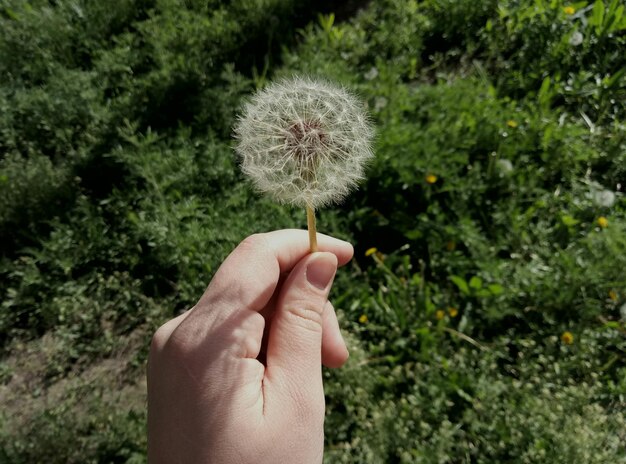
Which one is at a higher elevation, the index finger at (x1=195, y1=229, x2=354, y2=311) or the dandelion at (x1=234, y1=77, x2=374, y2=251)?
the dandelion at (x1=234, y1=77, x2=374, y2=251)

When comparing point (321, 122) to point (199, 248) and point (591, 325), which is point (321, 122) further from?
point (591, 325)

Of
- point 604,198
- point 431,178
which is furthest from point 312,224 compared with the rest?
point 604,198

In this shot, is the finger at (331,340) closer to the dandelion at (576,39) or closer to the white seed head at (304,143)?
the white seed head at (304,143)

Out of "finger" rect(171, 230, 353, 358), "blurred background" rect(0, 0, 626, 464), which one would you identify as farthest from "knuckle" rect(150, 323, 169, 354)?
"blurred background" rect(0, 0, 626, 464)

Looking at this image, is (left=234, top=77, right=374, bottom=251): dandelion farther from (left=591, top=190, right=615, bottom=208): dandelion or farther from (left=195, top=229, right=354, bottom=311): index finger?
(left=591, top=190, right=615, bottom=208): dandelion

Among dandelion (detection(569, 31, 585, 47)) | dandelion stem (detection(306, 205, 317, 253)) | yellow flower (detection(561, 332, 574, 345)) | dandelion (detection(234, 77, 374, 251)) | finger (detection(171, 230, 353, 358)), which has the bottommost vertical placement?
yellow flower (detection(561, 332, 574, 345))

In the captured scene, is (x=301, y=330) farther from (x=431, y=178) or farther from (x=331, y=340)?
(x=431, y=178)

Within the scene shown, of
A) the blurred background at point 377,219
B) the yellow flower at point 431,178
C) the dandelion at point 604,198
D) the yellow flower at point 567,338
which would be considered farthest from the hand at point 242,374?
the dandelion at point 604,198
